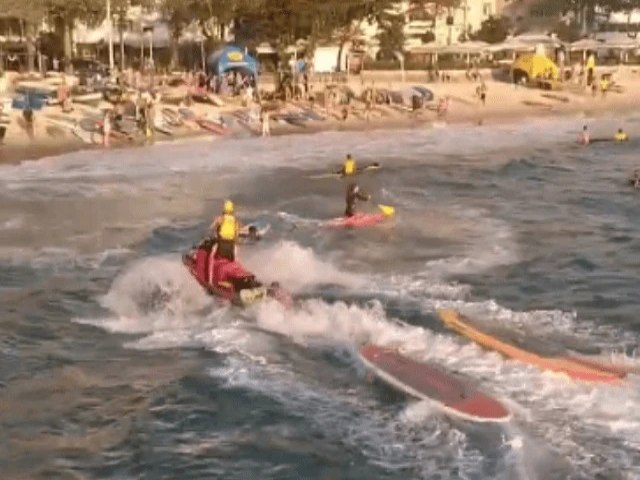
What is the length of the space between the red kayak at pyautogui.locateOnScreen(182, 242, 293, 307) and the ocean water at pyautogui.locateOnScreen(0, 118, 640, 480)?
32 centimetres

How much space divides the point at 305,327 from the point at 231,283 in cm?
183

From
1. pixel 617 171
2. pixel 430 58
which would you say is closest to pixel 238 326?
pixel 617 171

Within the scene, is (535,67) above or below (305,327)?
above

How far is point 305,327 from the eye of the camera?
19.5 m

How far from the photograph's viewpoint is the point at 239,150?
4584 cm

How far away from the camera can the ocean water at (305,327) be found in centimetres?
1447

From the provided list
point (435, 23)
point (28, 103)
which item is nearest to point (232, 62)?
Answer: point (28, 103)

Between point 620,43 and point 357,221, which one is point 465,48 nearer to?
point 620,43

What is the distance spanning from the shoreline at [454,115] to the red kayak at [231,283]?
74.0 feet

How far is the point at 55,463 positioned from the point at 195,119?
37.9 m

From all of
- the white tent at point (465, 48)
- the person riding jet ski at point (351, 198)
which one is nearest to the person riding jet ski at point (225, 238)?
the person riding jet ski at point (351, 198)

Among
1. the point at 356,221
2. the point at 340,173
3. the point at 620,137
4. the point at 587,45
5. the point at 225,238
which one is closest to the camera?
the point at 225,238

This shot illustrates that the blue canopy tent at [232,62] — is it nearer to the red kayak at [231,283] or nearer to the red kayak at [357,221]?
the red kayak at [357,221]

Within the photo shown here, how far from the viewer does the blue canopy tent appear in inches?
2308
